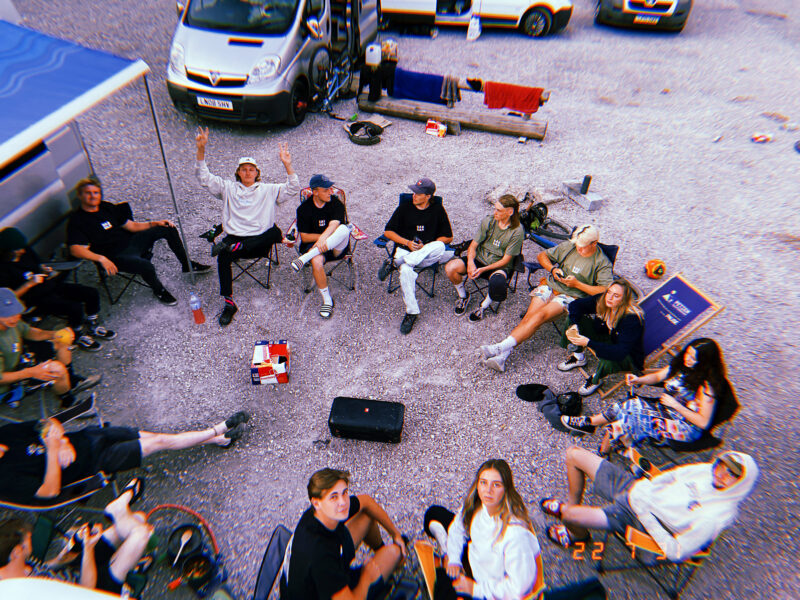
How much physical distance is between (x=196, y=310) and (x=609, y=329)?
385 centimetres

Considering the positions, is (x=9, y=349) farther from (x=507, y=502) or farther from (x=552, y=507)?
(x=552, y=507)

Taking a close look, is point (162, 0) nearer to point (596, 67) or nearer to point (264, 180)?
point (264, 180)

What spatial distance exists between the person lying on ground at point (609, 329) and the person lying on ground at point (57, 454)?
132 inches

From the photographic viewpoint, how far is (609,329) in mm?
3963

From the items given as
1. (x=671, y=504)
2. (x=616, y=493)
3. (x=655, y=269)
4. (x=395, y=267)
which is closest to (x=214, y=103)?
(x=395, y=267)

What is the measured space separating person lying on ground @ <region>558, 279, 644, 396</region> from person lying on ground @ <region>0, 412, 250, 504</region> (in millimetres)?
3360

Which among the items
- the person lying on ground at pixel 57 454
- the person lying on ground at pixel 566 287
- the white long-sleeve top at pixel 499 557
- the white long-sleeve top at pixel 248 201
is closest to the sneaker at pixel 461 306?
the person lying on ground at pixel 566 287

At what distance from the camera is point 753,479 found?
2.47 meters

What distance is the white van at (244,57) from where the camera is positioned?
6984 mm

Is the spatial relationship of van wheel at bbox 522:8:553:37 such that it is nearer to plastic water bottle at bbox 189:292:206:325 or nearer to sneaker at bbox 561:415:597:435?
plastic water bottle at bbox 189:292:206:325

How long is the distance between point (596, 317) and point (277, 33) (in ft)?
21.1

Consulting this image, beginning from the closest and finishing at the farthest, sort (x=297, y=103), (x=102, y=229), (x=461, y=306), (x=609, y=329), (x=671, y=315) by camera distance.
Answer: (x=609, y=329) < (x=671, y=315) < (x=102, y=229) < (x=461, y=306) < (x=297, y=103)

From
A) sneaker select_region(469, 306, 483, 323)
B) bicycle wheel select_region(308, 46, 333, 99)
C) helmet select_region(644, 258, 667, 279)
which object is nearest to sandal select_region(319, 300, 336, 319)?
sneaker select_region(469, 306, 483, 323)

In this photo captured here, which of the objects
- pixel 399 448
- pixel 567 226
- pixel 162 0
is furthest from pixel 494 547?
pixel 162 0
